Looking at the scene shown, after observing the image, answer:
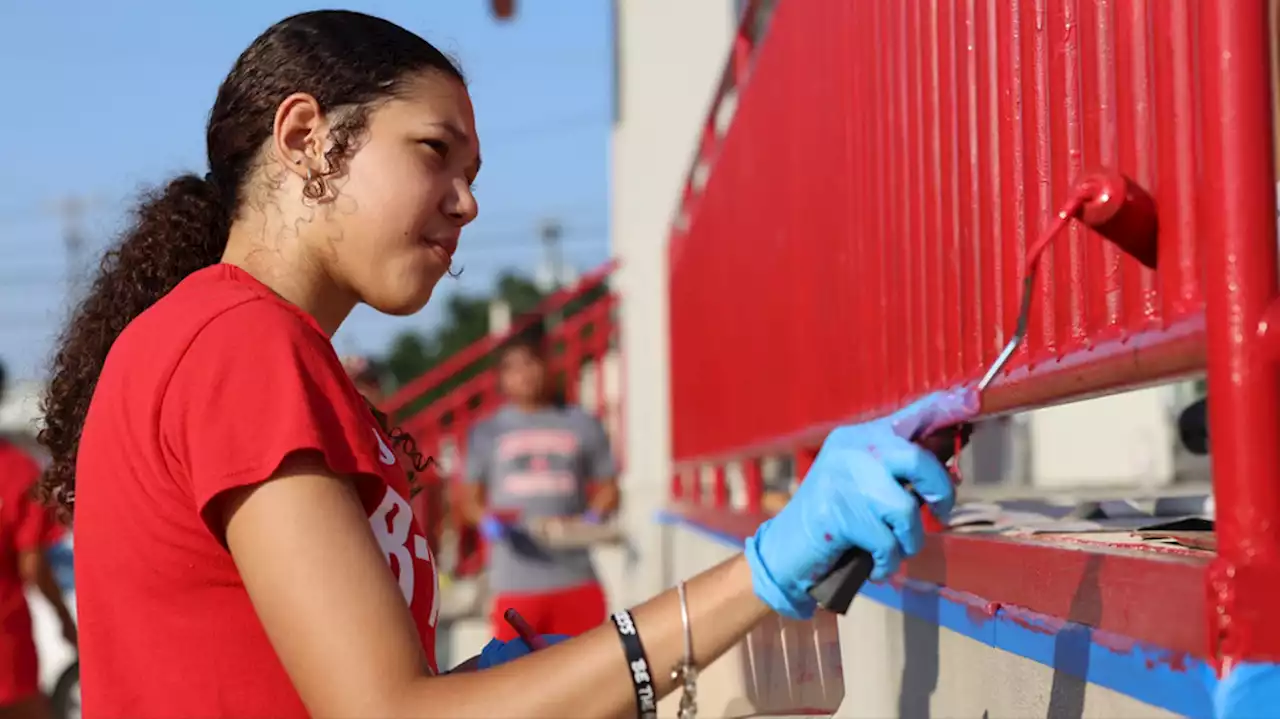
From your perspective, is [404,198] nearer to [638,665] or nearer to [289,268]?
[289,268]

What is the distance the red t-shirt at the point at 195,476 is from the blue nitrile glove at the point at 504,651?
34 cm

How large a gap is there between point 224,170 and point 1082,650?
117 cm

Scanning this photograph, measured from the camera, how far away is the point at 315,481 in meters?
1.49

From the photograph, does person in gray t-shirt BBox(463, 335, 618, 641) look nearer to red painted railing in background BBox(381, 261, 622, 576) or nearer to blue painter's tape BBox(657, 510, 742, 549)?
blue painter's tape BBox(657, 510, 742, 549)

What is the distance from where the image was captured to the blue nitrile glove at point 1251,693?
1.23 meters

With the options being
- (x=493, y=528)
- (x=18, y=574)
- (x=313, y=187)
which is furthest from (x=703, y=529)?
(x=313, y=187)

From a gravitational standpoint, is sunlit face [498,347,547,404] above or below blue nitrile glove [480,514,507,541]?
above

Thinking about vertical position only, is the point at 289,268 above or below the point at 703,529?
above

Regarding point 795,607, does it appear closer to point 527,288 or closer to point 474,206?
point 474,206

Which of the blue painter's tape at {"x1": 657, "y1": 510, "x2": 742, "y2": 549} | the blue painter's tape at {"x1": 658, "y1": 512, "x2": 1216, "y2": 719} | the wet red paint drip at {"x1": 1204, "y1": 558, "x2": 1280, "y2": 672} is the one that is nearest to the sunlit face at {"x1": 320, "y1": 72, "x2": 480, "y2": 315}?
the blue painter's tape at {"x1": 658, "y1": 512, "x2": 1216, "y2": 719}

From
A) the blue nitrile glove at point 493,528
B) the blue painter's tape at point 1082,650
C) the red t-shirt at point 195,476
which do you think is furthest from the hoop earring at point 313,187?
the blue nitrile glove at point 493,528

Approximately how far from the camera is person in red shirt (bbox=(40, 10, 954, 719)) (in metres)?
1.46

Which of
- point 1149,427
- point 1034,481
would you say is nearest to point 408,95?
point 1149,427

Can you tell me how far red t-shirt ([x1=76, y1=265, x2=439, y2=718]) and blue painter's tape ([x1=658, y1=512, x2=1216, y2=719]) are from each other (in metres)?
0.72
